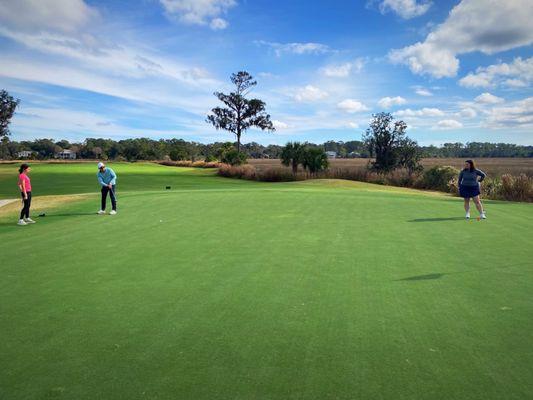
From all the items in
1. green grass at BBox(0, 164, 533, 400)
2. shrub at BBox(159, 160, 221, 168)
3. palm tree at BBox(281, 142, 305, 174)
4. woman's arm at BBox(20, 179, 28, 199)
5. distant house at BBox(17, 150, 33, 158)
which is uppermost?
palm tree at BBox(281, 142, 305, 174)

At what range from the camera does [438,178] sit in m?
34.8

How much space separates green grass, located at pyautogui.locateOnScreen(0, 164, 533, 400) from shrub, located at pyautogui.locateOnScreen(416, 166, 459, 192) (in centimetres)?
2380

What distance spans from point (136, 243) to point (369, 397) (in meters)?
7.58

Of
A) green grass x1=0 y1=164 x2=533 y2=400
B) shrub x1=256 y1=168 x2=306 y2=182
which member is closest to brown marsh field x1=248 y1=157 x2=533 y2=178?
shrub x1=256 y1=168 x2=306 y2=182

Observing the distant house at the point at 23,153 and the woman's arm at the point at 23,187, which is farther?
the distant house at the point at 23,153

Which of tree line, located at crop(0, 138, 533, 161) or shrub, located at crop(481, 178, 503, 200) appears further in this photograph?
tree line, located at crop(0, 138, 533, 161)

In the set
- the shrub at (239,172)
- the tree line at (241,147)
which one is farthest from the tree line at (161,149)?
the shrub at (239,172)

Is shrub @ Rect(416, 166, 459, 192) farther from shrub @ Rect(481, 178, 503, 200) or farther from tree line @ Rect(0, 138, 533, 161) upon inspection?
tree line @ Rect(0, 138, 533, 161)

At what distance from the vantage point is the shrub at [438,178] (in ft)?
111

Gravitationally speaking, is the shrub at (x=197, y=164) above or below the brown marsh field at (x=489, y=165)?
below

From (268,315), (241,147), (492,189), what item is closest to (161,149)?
(241,147)

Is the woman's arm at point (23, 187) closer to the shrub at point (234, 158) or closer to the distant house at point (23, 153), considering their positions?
the shrub at point (234, 158)

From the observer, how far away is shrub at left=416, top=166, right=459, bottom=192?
1331 inches

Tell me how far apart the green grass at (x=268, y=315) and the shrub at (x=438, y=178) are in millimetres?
23804
